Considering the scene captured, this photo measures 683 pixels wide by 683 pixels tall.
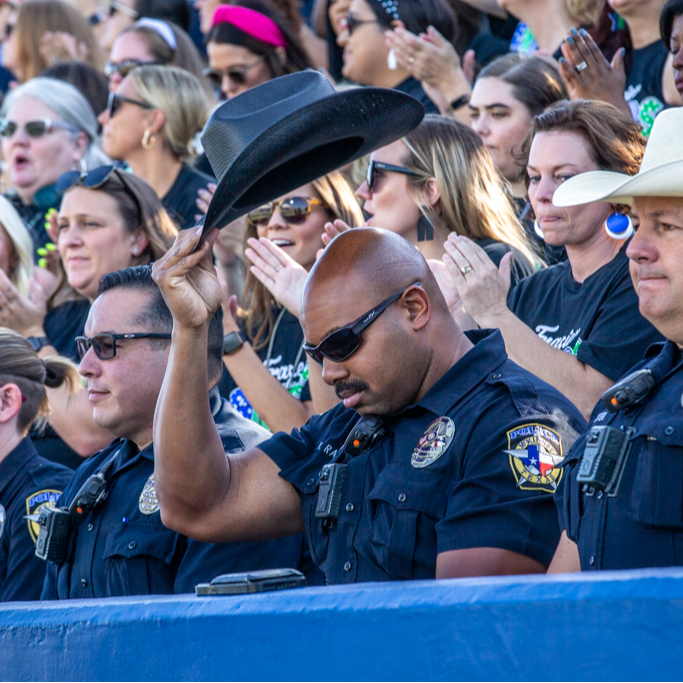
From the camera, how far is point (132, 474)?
3.87 metres

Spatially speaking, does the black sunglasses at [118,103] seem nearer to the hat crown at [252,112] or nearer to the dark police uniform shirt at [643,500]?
the hat crown at [252,112]

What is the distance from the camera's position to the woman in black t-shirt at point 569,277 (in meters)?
3.56

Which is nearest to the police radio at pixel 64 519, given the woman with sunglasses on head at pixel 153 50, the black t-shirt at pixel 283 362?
the black t-shirt at pixel 283 362

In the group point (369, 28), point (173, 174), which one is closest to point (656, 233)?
point (369, 28)

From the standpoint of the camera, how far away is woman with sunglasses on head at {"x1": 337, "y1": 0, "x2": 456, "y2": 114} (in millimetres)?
6004

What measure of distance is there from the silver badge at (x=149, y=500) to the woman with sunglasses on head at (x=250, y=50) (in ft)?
11.1

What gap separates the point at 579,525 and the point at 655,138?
98 centimetres

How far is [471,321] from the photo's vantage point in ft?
13.6

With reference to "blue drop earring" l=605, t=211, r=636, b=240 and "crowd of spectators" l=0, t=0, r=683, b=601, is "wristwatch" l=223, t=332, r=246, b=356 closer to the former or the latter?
"crowd of spectators" l=0, t=0, r=683, b=601

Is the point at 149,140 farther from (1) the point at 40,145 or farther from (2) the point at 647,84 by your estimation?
(2) the point at 647,84

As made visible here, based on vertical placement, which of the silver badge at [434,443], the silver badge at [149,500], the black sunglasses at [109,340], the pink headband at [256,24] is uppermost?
the pink headband at [256,24]

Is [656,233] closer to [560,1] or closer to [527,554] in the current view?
[527,554]

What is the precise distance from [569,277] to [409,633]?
7.95 feet

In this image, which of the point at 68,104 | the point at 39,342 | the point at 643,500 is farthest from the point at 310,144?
the point at 68,104
